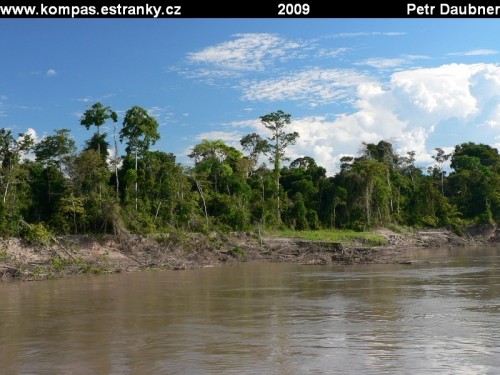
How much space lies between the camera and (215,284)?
73.2 ft

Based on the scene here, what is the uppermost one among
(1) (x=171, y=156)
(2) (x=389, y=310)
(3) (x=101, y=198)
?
(1) (x=171, y=156)

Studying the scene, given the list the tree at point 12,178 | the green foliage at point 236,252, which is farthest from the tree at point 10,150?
the green foliage at point 236,252

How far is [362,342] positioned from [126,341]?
492cm

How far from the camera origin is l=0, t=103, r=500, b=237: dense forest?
108 feet

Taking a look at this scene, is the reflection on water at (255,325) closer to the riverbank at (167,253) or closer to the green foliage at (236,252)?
the riverbank at (167,253)

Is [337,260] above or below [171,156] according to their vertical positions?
below

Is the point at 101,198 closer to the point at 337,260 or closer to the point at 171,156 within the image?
the point at 171,156

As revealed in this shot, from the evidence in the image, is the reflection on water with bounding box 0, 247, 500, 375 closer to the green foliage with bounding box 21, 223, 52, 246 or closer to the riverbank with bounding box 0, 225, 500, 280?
the riverbank with bounding box 0, 225, 500, 280

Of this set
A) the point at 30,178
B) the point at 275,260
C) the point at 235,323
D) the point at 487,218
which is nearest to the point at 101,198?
the point at 30,178

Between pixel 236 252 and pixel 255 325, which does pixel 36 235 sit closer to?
pixel 236 252

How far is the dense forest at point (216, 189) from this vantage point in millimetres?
32938

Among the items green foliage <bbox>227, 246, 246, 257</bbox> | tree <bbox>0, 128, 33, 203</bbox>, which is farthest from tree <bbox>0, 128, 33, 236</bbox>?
green foliage <bbox>227, 246, 246, 257</bbox>

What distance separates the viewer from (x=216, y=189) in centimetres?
4506

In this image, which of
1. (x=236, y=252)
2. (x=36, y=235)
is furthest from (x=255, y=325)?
(x=236, y=252)
